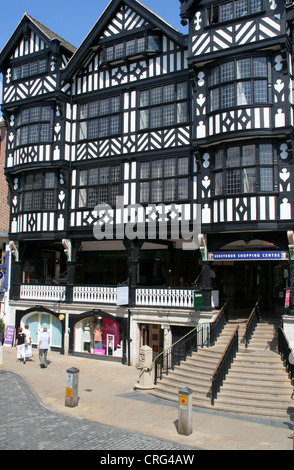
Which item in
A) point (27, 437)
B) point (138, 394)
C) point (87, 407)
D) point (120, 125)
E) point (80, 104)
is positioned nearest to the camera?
point (27, 437)

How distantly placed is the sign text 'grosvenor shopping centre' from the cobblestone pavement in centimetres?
860

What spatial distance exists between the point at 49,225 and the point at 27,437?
12416 mm

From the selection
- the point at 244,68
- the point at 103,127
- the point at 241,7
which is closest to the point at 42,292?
the point at 103,127

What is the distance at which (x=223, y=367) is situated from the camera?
1321 cm

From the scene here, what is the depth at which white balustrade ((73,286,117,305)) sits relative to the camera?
19.7 meters

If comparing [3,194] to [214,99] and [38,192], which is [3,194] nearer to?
[38,192]

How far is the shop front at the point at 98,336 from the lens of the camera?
63.2ft

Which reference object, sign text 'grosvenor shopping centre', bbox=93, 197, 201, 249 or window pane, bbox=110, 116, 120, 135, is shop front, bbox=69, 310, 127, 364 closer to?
sign text 'grosvenor shopping centre', bbox=93, 197, 201, 249

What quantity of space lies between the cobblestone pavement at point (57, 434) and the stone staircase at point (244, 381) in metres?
3.13

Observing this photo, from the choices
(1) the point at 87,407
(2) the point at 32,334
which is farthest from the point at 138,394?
(2) the point at 32,334

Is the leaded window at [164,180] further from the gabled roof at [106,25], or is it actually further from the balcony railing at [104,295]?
the gabled roof at [106,25]

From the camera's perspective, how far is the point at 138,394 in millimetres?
13922

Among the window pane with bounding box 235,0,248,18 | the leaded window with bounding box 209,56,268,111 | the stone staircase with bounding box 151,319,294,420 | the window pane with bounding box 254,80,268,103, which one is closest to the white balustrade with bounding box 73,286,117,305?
the stone staircase with bounding box 151,319,294,420

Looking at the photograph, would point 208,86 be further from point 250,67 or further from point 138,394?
point 138,394
